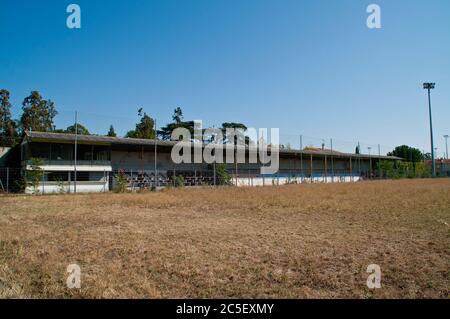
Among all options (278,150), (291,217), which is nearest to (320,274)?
(291,217)

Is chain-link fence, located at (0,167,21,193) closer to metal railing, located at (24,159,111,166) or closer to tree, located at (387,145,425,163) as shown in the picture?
metal railing, located at (24,159,111,166)

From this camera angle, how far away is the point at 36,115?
4231 centimetres

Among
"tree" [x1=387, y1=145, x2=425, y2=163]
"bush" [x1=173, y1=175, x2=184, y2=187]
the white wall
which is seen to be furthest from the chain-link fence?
"tree" [x1=387, y1=145, x2=425, y2=163]

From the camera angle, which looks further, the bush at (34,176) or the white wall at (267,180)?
the white wall at (267,180)

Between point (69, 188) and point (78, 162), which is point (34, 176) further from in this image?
point (78, 162)

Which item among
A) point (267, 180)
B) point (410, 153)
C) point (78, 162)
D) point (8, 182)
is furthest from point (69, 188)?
point (410, 153)

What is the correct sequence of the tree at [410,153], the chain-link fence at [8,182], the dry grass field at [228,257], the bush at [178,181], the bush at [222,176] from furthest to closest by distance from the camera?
1. the tree at [410,153]
2. the bush at [222,176]
3. the bush at [178,181]
4. the chain-link fence at [8,182]
5. the dry grass field at [228,257]

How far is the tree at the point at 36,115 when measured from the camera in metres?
41.7

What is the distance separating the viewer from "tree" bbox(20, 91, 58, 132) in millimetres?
41688

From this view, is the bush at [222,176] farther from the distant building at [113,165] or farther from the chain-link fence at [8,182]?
the chain-link fence at [8,182]

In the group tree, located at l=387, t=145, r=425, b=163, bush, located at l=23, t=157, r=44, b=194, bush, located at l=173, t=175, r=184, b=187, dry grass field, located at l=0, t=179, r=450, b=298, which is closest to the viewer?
dry grass field, located at l=0, t=179, r=450, b=298

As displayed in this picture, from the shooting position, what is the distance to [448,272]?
3793mm

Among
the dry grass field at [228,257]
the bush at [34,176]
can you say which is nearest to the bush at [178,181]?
the bush at [34,176]

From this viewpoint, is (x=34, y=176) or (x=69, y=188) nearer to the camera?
(x=34, y=176)
